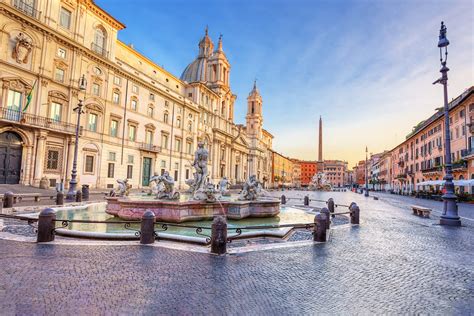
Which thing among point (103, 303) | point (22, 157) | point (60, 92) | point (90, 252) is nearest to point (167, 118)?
point (60, 92)

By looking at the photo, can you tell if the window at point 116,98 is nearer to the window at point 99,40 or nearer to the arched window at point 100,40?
the arched window at point 100,40

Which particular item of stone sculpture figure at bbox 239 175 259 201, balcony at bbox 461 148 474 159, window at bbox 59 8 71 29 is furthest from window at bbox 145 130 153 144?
balcony at bbox 461 148 474 159

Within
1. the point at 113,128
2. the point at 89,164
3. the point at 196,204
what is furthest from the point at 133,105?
the point at 196,204

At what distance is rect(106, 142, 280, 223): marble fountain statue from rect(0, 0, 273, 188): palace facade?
17.4 meters

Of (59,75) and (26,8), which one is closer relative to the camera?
(26,8)

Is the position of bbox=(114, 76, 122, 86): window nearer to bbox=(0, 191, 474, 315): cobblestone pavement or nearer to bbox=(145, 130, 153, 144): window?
bbox=(145, 130, 153, 144): window

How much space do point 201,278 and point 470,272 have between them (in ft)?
17.0

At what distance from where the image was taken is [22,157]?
23.2m

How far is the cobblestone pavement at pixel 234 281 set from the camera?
3.63m

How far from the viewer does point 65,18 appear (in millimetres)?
27219

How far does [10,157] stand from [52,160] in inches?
135

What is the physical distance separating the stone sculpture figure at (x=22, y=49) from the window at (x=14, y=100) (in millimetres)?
2638

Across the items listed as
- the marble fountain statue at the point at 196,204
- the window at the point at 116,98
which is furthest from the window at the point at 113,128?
the marble fountain statue at the point at 196,204

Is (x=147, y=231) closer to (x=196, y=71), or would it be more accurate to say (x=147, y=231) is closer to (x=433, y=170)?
(x=433, y=170)
